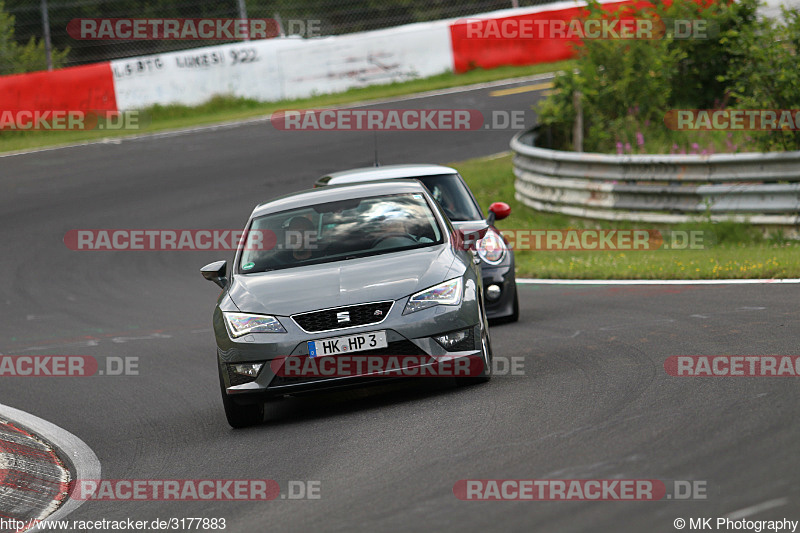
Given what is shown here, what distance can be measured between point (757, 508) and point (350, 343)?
3.42 m

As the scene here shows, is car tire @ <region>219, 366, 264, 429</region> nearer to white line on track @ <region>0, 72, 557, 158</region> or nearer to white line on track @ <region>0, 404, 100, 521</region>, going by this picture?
white line on track @ <region>0, 404, 100, 521</region>

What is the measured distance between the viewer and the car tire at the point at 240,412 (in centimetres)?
787

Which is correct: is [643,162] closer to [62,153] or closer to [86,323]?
[86,323]

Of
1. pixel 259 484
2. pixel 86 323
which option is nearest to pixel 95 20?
pixel 86 323

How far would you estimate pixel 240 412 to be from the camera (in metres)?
7.91

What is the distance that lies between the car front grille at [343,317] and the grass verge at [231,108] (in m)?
20.1

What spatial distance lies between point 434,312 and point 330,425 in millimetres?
1011

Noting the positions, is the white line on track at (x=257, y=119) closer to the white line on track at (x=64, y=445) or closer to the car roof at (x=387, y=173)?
the car roof at (x=387, y=173)

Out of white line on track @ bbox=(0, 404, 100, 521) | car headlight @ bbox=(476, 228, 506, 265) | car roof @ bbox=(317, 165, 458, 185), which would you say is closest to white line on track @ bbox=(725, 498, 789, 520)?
white line on track @ bbox=(0, 404, 100, 521)

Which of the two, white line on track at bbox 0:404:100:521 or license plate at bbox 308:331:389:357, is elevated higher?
license plate at bbox 308:331:389:357

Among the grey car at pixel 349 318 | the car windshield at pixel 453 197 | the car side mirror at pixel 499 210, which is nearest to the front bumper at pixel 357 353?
the grey car at pixel 349 318

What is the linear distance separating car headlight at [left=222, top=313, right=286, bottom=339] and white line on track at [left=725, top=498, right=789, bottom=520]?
12.2 ft

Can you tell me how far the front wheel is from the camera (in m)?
7.88

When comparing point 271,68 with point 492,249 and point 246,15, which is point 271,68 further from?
point 492,249
